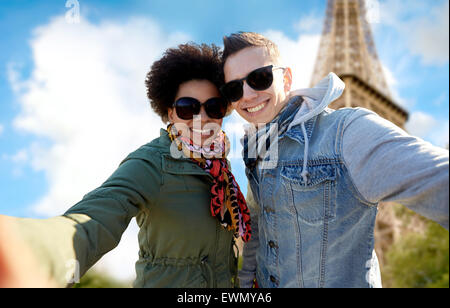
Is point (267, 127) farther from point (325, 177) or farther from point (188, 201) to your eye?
point (188, 201)

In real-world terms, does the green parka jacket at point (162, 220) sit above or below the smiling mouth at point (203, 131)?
below

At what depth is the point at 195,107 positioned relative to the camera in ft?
7.01

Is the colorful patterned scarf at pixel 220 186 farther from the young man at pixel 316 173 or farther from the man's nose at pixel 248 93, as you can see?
the man's nose at pixel 248 93

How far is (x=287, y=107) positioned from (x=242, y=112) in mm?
314

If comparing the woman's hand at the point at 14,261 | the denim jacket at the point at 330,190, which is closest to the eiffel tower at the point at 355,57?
the denim jacket at the point at 330,190

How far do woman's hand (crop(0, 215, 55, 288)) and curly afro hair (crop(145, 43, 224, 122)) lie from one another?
5.22 feet

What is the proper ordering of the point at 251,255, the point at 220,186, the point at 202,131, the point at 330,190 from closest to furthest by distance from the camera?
the point at 330,190, the point at 220,186, the point at 202,131, the point at 251,255

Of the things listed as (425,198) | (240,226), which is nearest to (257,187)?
(240,226)

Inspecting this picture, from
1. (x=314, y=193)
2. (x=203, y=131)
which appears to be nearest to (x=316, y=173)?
(x=314, y=193)

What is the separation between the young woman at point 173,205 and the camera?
117 centimetres

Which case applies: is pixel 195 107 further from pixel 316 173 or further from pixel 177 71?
pixel 316 173

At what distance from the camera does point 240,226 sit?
196cm

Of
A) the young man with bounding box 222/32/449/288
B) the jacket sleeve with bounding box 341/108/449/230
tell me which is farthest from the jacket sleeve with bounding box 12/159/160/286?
the jacket sleeve with bounding box 341/108/449/230

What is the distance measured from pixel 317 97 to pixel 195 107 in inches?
32.3
